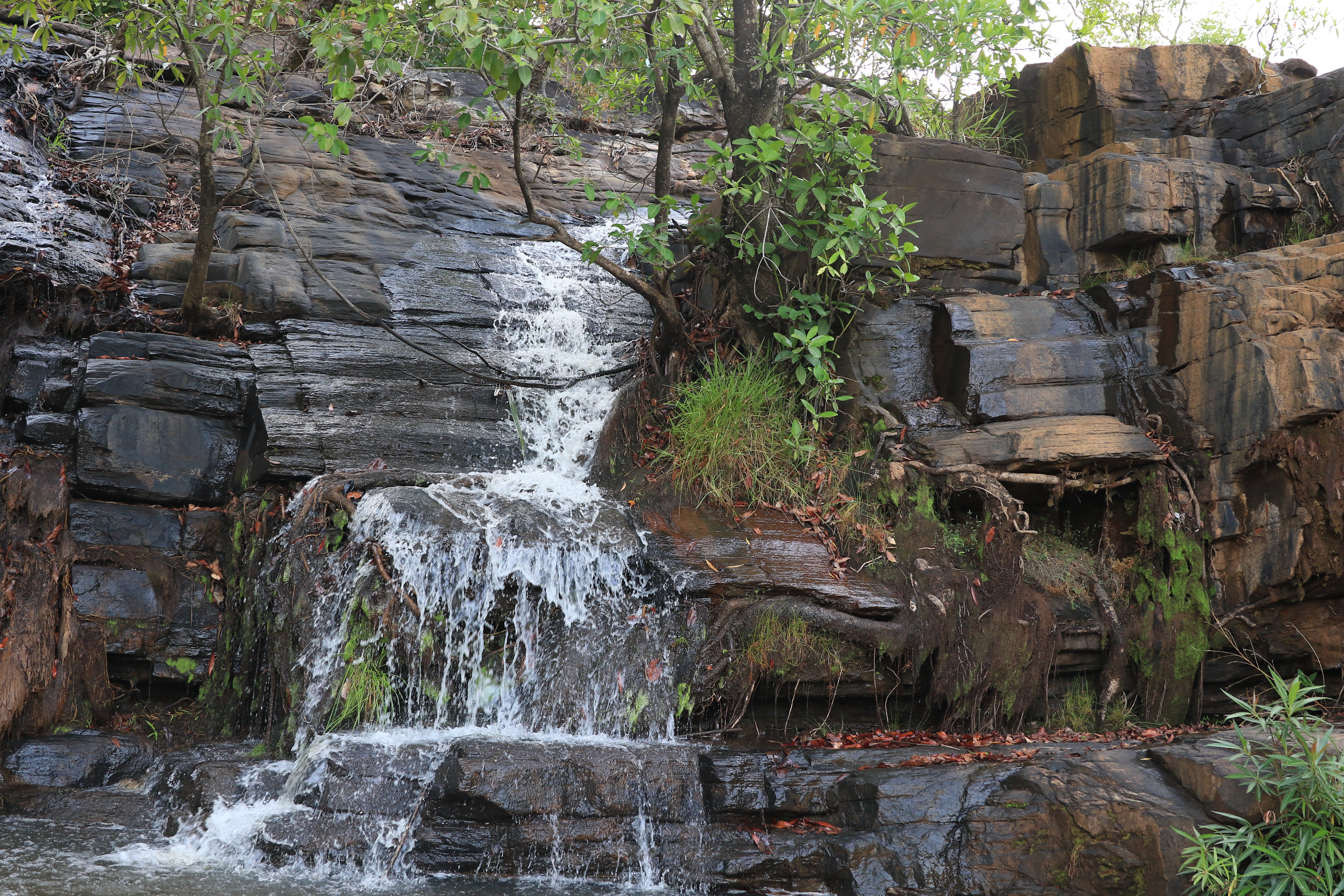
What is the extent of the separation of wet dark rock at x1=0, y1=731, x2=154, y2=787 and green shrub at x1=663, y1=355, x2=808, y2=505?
373 centimetres

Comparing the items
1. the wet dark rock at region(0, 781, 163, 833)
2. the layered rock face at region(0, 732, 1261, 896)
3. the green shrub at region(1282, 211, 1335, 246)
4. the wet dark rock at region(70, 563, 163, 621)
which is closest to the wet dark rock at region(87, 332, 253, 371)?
the wet dark rock at region(70, 563, 163, 621)

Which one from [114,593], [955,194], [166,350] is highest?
[955,194]

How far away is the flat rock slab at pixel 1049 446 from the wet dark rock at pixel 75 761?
208 inches

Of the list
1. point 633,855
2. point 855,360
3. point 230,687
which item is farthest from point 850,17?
point 230,687

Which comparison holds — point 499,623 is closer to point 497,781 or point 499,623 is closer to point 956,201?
point 497,781

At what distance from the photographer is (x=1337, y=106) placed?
7582 millimetres

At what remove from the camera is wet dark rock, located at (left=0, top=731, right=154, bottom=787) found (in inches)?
194

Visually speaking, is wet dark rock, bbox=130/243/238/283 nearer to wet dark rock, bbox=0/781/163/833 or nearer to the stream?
the stream

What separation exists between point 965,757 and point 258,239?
707 centimetres

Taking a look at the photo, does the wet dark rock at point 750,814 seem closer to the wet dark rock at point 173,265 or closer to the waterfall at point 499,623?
the waterfall at point 499,623

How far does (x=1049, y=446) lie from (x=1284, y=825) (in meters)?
3.12

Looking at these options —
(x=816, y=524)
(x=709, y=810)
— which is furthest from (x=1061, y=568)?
(x=709, y=810)

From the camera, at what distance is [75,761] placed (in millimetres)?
5035

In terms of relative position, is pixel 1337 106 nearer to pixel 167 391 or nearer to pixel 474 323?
pixel 474 323
